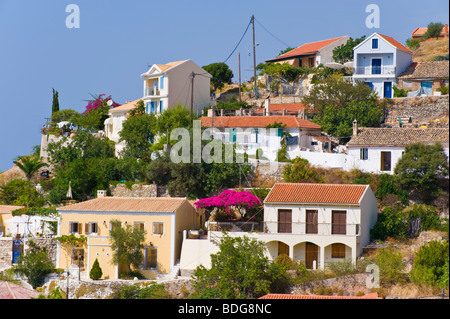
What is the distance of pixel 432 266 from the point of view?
28625 millimetres

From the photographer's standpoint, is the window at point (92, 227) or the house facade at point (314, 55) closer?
the window at point (92, 227)

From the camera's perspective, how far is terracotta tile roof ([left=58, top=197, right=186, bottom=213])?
3388cm

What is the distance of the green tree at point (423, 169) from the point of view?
3369cm

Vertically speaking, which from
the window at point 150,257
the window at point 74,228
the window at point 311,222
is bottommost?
the window at point 150,257

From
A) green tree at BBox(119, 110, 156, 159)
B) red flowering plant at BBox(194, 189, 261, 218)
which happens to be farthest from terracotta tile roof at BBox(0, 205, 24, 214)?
red flowering plant at BBox(194, 189, 261, 218)

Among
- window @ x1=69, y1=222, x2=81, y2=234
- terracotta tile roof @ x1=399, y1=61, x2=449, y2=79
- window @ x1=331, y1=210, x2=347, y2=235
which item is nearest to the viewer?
window @ x1=331, y1=210, x2=347, y2=235

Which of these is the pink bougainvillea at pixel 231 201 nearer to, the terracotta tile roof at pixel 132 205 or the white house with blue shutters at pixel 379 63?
the terracotta tile roof at pixel 132 205

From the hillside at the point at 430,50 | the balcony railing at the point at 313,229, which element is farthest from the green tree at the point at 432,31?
the balcony railing at the point at 313,229

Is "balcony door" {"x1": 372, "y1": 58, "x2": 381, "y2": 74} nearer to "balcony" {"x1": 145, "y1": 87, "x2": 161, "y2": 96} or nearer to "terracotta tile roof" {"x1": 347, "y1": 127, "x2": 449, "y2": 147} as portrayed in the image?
"terracotta tile roof" {"x1": 347, "y1": 127, "x2": 449, "y2": 147}

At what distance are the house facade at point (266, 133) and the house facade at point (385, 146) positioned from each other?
383 cm

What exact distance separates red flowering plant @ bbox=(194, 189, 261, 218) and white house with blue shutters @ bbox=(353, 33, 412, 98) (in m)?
15.7

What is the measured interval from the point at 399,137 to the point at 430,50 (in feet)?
79.6
